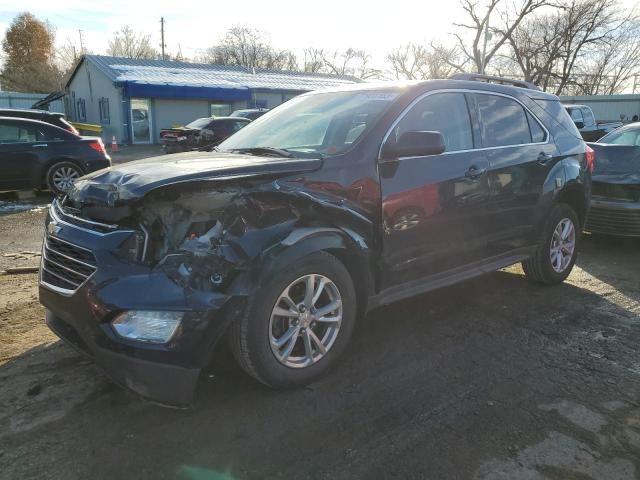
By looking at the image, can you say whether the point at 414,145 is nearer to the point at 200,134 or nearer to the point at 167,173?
the point at 167,173

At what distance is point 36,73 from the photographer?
5322 centimetres

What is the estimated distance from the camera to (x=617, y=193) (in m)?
6.79

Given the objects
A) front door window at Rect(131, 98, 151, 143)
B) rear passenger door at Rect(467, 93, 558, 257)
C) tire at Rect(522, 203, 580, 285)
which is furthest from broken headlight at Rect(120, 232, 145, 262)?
front door window at Rect(131, 98, 151, 143)

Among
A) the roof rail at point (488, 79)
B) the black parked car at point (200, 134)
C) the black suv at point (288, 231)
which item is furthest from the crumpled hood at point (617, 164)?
the black parked car at point (200, 134)

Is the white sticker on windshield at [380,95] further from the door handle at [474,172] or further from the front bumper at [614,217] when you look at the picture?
the front bumper at [614,217]

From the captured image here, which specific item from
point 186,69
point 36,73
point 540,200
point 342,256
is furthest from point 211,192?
point 36,73

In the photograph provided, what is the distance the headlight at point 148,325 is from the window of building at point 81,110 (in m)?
34.4

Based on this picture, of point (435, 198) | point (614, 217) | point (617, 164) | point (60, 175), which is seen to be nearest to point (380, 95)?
point (435, 198)

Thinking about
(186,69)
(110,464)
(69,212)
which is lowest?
(110,464)

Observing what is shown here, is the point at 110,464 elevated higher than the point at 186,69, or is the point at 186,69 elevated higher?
the point at 186,69

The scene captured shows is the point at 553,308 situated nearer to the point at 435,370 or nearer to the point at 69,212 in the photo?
the point at 435,370

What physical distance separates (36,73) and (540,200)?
59.6 meters

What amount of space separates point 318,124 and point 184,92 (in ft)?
85.4

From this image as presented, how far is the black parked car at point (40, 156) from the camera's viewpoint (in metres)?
9.52
